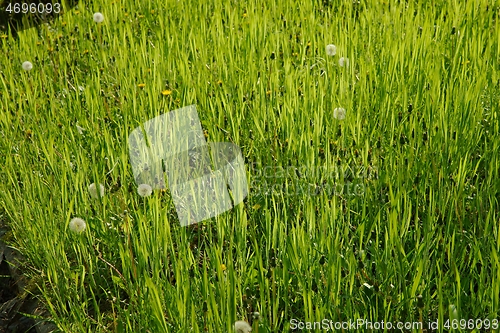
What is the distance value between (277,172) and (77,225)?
31.9 inches

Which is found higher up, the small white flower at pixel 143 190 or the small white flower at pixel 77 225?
the small white flower at pixel 143 190

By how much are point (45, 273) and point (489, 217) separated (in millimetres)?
1639

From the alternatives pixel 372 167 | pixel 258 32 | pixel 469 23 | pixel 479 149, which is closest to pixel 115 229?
pixel 372 167

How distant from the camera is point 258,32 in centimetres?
349

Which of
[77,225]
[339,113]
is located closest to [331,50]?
[339,113]

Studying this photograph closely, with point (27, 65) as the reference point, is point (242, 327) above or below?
below

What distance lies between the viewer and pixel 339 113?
254 cm

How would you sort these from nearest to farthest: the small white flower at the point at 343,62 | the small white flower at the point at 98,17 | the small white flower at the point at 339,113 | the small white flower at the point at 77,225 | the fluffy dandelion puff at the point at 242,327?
the fluffy dandelion puff at the point at 242,327 < the small white flower at the point at 77,225 < the small white flower at the point at 339,113 < the small white flower at the point at 343,62 < the small white flower at the point at 98,17

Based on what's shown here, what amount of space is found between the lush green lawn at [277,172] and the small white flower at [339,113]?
1.4 inches

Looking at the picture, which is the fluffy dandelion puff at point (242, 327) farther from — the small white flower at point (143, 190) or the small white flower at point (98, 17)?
the small white flower at point (98, 17)

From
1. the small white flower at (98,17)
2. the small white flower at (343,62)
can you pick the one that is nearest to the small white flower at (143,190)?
the small white flower at (343,62)

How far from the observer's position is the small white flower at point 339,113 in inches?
98.1

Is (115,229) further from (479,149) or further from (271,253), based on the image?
(479,149)

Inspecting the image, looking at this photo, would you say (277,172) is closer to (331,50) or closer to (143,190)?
(143,190)
